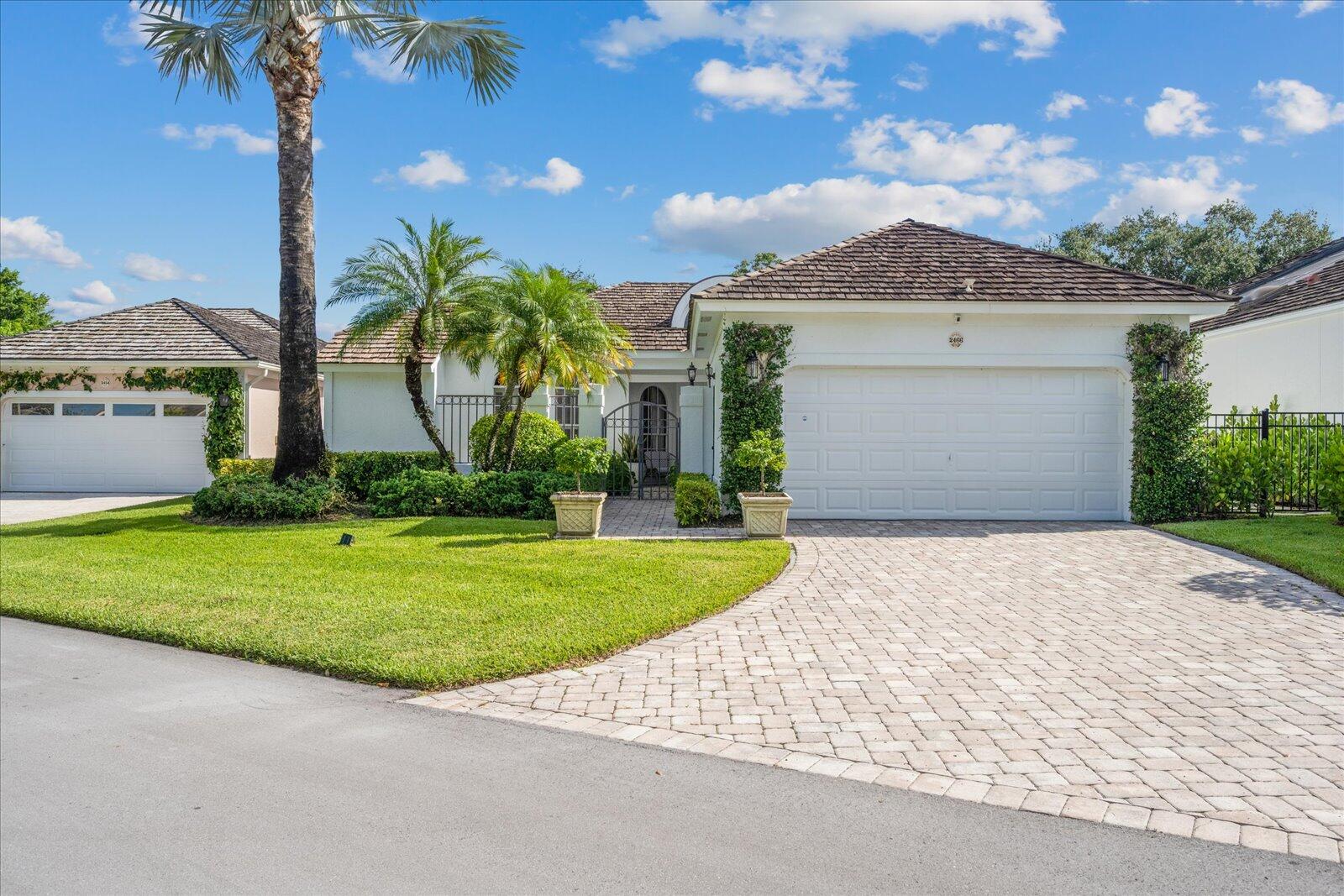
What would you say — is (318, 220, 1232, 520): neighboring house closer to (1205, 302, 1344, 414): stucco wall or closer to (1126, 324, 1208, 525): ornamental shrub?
(1126, 324, 1208, 525): ornamental shrub

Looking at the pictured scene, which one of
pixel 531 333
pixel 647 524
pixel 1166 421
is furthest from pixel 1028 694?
pixel 531 333

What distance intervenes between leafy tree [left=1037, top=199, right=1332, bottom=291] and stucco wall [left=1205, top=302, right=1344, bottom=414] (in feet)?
45.8

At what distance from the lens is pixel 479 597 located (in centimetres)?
797

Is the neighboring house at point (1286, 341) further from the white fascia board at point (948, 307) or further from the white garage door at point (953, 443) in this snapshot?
the white garage door at point (953, 443)

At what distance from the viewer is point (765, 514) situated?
11.4 meters

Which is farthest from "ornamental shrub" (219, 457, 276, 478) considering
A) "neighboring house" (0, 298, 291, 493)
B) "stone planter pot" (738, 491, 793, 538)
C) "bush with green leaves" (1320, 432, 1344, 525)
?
"bush with green leaves" (1320, 432, 1344, 525)

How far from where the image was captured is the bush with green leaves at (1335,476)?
1144 cm

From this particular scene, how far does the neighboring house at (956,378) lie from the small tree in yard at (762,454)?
4.40 feet

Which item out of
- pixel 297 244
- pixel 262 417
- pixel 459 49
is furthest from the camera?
Answer: pixel 262 417

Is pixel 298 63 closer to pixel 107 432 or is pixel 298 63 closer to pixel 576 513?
pixel 576 513

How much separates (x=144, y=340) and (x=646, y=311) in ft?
42.3

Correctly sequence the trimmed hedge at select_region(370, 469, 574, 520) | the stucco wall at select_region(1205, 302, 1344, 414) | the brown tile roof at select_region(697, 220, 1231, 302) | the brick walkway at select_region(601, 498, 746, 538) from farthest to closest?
the stucco wall at select_region(1205, 302, 1344, 414) < the trimmed hedge at select_region(370, 469, 574, 520) < the brown tile roof at select_region(697, 220, 1231, 302) < the brick walkway at select_region(601, 498, 746, 538)

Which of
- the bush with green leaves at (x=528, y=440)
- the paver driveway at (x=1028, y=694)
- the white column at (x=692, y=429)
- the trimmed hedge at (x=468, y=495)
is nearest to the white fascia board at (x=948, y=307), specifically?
the trimmed hedge at (x=468, y=495)

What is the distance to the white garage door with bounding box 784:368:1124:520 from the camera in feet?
43.7
